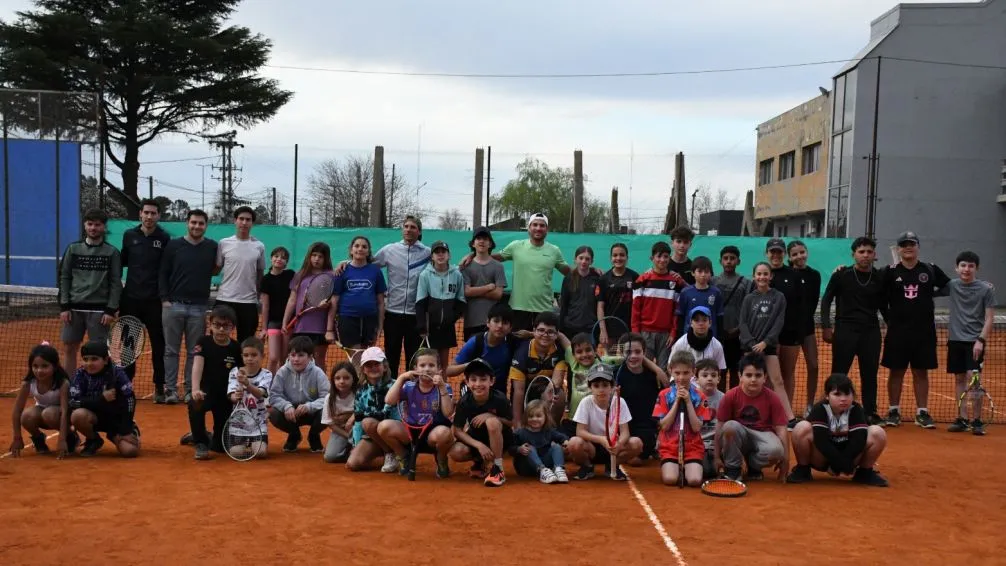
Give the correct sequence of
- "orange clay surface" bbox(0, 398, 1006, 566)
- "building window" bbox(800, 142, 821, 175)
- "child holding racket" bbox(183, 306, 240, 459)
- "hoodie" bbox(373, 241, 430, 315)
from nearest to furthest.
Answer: "orange clay surface" bbox(0, 398, 1006, 566)
"child holding racket" bbox(183, 306, 240, 459)
"hoodie" bbox(373, 241, 430, 315)
"building window" bbox(800, 142, 821, 175)

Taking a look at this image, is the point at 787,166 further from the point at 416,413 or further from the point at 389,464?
the point at 389,464

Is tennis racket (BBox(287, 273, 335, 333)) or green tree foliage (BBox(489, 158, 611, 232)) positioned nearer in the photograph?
tennis racket (BBox(287, 273, 335, 333))

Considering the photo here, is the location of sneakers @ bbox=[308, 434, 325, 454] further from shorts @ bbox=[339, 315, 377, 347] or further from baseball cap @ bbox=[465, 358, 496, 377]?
baseball cap @ bbox=[465, 358, 496, 377]

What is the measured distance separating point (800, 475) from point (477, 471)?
7.72 ft

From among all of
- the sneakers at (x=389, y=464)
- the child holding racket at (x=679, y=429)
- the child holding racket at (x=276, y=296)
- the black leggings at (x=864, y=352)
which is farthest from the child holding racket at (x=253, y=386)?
the black leggings at (x=864, y=352)

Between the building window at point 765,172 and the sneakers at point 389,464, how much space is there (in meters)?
34.6

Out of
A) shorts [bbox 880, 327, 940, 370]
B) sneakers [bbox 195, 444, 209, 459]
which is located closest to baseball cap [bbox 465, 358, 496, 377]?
sneakers [bbox 195, 444, 209, 459]

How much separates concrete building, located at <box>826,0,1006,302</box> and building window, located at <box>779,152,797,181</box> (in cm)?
751

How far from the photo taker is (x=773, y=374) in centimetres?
819

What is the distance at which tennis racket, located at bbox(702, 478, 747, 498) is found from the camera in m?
6.09

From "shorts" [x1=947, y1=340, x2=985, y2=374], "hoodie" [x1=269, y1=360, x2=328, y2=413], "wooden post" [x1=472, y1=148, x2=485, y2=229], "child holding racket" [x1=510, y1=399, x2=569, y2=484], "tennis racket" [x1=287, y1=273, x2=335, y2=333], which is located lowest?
"child holding racket" [x1=510, y1=399, x2=569, y2=484]

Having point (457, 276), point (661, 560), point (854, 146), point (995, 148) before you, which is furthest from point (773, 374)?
point (995, 148)

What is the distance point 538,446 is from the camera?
6.68 m

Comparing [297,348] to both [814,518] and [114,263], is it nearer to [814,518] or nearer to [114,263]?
[114,263]
